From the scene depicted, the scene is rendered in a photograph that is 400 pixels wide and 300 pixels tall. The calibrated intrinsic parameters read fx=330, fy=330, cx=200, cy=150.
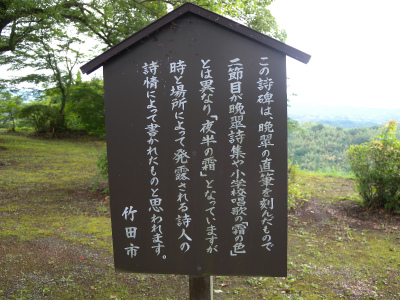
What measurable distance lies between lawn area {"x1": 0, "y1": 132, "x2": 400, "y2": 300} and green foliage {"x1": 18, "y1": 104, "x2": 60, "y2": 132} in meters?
10.6

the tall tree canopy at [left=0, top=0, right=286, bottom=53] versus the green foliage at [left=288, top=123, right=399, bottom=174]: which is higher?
the tall tree canopy at [left=0, top=0, right=286, bottom=53]

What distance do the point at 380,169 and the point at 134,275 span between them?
549 centimetres

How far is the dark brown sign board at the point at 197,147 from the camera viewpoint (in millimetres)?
2600

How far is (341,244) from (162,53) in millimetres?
4789

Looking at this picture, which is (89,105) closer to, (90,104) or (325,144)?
(90,104)

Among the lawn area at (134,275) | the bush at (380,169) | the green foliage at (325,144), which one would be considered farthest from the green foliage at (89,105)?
the green foliage at (325,144)

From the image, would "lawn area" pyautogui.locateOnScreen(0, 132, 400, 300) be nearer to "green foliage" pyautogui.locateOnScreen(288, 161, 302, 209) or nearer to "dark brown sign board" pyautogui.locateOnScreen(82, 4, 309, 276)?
"green foliage" pyautogui.locateOnScreen(288, 161, 302, 209)

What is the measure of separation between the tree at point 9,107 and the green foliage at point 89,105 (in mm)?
3192

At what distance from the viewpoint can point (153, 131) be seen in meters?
2.73

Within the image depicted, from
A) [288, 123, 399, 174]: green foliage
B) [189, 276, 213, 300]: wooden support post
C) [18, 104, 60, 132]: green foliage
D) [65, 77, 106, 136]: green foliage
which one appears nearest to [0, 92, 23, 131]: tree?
[18, 104, 60, 132]: green foliage

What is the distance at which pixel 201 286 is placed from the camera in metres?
3.04

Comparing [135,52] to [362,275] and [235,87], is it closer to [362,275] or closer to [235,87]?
[235,87]

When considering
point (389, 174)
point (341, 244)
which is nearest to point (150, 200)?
point (341, 244)

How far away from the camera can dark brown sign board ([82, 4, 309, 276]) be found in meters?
2.60
